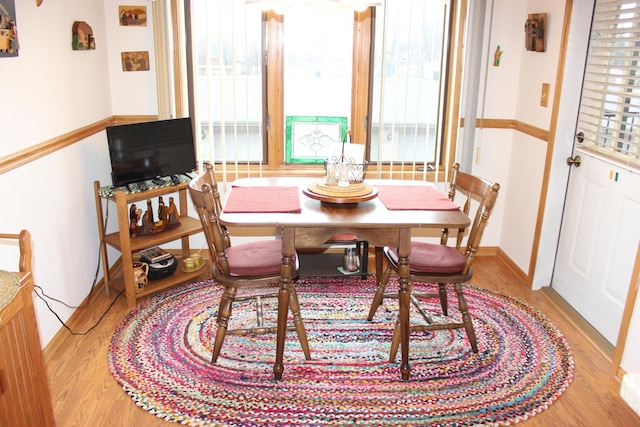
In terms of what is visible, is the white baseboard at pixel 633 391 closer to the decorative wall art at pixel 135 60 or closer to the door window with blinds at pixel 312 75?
the door window with blinds at pixel 312 75

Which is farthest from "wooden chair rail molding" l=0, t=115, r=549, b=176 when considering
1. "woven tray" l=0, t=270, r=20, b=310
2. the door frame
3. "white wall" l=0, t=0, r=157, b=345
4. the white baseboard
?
the white baseboard

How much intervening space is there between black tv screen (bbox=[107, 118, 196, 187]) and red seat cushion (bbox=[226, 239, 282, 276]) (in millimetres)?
975

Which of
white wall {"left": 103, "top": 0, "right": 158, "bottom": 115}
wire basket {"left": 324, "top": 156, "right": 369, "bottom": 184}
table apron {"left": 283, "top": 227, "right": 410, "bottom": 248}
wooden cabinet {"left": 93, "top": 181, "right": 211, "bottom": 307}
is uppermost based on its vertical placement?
Answer: white wall {"left": 103, "top": 0, "right": 158, "bottom": 115}

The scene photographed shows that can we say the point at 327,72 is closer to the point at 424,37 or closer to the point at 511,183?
the point at 424,37

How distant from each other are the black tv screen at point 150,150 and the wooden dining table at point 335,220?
0.94 metres

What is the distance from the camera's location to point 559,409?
255 centimetres

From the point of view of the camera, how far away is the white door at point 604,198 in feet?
9.78

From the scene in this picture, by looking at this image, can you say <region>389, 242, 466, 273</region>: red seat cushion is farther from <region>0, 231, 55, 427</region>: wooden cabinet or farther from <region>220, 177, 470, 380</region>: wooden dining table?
<region>0, 231, 55, 427</region>: wooden cabinet

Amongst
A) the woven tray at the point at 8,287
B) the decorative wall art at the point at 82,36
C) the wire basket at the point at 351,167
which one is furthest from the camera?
the decorative wall art at the point at 82,36

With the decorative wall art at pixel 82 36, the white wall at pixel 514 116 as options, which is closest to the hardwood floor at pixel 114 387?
the white wall at pixel 514 116

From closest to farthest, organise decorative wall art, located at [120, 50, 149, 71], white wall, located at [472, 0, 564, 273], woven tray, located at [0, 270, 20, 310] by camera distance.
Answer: woven tray, located at [0, 270, 20, 310] < white wall, located at [472, 0, 564, 273] < decorative wall art, located at [120, 50, 149, 71]

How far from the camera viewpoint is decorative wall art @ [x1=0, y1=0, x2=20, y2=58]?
2406mm

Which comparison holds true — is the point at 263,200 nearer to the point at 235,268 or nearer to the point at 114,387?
the point at 235,268

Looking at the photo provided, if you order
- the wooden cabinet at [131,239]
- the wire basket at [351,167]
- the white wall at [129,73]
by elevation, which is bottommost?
the wooden cabinet at [131,239]
